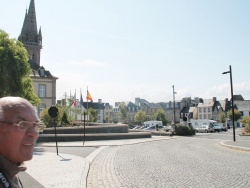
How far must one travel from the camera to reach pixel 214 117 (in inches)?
3964

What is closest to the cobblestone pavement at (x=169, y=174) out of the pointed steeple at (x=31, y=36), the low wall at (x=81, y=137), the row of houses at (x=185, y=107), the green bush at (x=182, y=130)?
the low wall at (x=81, y=137)

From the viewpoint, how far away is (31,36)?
295 feet

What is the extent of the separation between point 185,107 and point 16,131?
11996 centimetres

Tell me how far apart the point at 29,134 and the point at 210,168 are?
37.0 feet

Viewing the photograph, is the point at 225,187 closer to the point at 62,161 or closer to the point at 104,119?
the point at 62,161

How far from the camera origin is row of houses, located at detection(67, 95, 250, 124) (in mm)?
100688

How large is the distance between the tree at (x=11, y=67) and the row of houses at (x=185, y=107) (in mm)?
49463

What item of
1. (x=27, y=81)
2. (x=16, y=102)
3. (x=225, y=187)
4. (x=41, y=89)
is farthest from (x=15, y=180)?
(x=41, y=89)

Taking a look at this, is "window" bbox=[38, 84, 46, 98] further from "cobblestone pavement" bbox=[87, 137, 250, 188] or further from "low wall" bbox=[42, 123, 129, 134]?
"cobblestone pavement" bbox=[87, 137, 250, 188]

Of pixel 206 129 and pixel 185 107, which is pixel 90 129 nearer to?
pixel 206 129

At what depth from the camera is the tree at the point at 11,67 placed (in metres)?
24.2

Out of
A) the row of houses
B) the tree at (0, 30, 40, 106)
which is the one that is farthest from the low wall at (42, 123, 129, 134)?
the row of houses

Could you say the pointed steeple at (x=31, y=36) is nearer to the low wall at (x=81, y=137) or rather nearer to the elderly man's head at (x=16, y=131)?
the low wall at (x=81, y=137)

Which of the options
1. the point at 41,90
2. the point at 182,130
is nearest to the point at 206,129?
the point at 182,130
